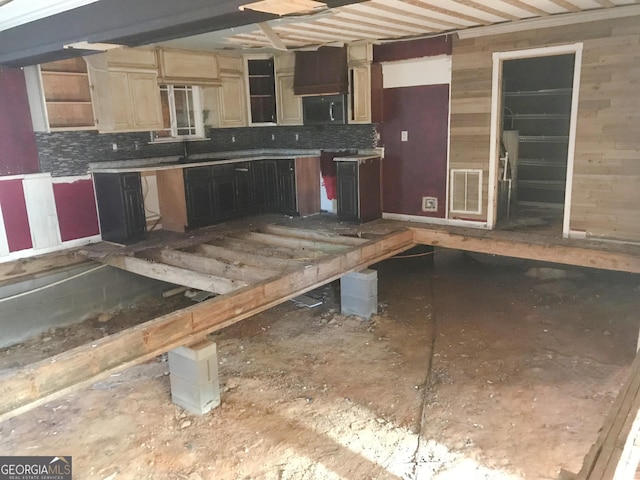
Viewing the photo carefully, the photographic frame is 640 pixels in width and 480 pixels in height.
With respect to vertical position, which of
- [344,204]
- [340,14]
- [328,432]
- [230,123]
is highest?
[340,14]

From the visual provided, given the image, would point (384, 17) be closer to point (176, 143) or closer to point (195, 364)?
point (176, 143)

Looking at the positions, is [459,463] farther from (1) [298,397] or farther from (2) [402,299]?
(2) [402,299]

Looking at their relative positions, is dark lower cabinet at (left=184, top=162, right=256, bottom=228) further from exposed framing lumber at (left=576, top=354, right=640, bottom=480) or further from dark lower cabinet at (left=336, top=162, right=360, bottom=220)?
exposed framing lumber at (left=576, top=354, right=640, bottom=480)

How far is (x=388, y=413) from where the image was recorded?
3752 millimetres

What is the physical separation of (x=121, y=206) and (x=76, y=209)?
24.9 inches

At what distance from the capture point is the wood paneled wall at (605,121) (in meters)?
5.16

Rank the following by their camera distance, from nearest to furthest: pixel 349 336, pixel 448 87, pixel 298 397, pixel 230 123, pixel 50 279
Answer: pixel 298 397, pixel 349 336, pixel 50 279, pixel 448 87, pixel 230 123

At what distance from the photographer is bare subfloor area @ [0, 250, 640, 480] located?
3266 millimetres

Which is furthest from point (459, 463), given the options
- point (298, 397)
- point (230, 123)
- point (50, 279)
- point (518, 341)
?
point (230, 123)

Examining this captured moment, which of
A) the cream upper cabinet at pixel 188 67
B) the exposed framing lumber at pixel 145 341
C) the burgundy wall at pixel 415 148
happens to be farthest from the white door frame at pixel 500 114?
the cream upper cabinet at pixel 188 67

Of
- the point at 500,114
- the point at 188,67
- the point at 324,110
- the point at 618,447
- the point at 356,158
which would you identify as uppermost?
the point at 188,67

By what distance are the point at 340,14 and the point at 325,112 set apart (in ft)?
7.76

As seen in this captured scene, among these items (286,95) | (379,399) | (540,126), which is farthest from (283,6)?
(540,126)

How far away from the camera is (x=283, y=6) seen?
2.92 m
